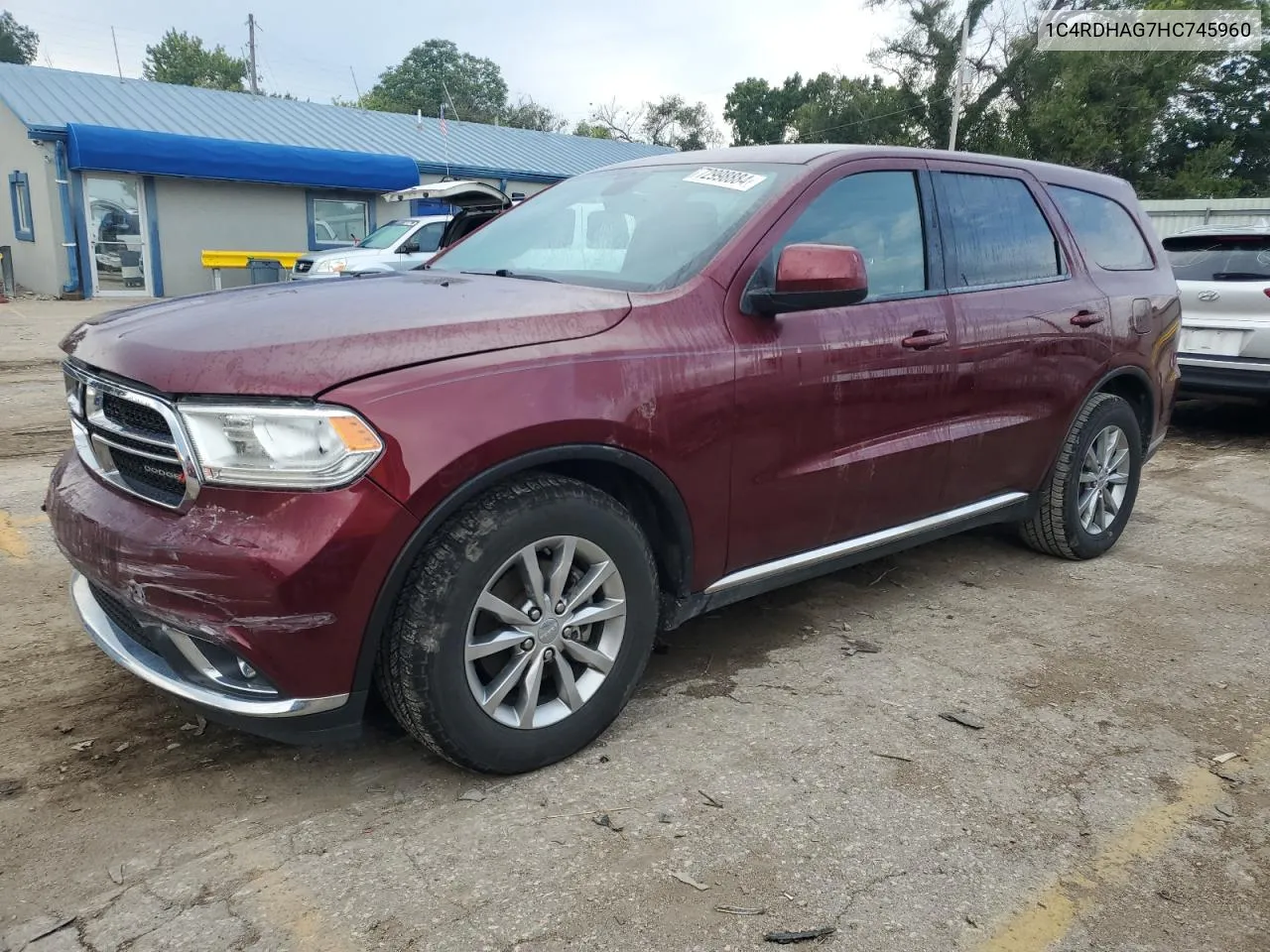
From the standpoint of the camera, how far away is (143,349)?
2.41 meters

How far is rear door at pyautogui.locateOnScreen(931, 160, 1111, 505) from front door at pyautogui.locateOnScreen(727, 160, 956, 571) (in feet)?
0.43

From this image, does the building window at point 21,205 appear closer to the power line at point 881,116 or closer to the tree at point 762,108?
the power line at point 881,116

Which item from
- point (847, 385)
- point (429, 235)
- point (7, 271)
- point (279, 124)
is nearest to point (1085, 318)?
point (847, 385)

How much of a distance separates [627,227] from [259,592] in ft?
6.03

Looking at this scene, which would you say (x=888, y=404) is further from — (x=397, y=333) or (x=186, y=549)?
(x=186, y=549)

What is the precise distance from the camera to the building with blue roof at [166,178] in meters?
17.6

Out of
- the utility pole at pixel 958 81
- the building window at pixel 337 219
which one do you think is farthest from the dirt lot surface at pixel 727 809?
the utility pole at pixel 958 81

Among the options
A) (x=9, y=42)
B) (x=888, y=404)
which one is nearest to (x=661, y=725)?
(x=888, y=404)

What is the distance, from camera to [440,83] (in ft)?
239

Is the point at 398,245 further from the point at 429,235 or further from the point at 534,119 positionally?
the point at 534,119

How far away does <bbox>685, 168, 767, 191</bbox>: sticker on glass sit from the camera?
327 cm

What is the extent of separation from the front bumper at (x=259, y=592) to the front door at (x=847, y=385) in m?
1.21

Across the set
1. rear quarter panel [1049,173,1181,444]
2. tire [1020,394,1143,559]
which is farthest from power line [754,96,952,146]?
tire [1020,394,1143,559]

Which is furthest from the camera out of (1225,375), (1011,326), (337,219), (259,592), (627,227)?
(337,219)
